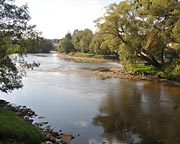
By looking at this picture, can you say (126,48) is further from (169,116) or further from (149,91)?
(169,116)

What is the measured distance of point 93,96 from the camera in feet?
101

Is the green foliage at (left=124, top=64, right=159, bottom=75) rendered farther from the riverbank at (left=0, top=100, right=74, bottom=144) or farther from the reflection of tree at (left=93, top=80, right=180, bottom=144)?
the riverbank at (left=0, top=100, right=74, bottom=144)

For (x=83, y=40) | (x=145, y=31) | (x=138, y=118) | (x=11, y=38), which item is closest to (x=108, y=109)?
(x=138, y=118)

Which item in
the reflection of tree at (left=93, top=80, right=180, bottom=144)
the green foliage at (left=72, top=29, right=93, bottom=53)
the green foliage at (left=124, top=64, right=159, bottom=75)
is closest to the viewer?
the reflection of tree at (left=93, top=80, right=180, bottom=144)

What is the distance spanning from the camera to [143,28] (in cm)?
4966

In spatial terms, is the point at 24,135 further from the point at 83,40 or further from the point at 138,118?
the point at 83,40

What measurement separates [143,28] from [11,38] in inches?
1293

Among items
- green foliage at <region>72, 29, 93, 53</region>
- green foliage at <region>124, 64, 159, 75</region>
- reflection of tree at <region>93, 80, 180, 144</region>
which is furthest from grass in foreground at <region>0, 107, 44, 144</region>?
green foliage at <region>72, 29, 93, 53</region>

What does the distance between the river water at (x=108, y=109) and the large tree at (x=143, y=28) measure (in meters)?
10.3

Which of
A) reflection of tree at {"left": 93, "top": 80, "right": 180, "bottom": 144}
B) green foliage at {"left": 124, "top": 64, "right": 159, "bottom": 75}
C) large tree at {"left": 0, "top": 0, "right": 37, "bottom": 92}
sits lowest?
reflection of tree at {"left": 93, "top": 80, "right": 180, "bottom": 144}

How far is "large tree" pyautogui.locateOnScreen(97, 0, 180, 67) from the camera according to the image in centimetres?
4459

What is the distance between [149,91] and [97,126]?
16.1 m

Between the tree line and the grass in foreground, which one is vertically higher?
the tree line

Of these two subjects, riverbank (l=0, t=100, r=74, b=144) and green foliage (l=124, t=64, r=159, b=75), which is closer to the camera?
riverbank (l=0, t=100, r=74, b=144)
